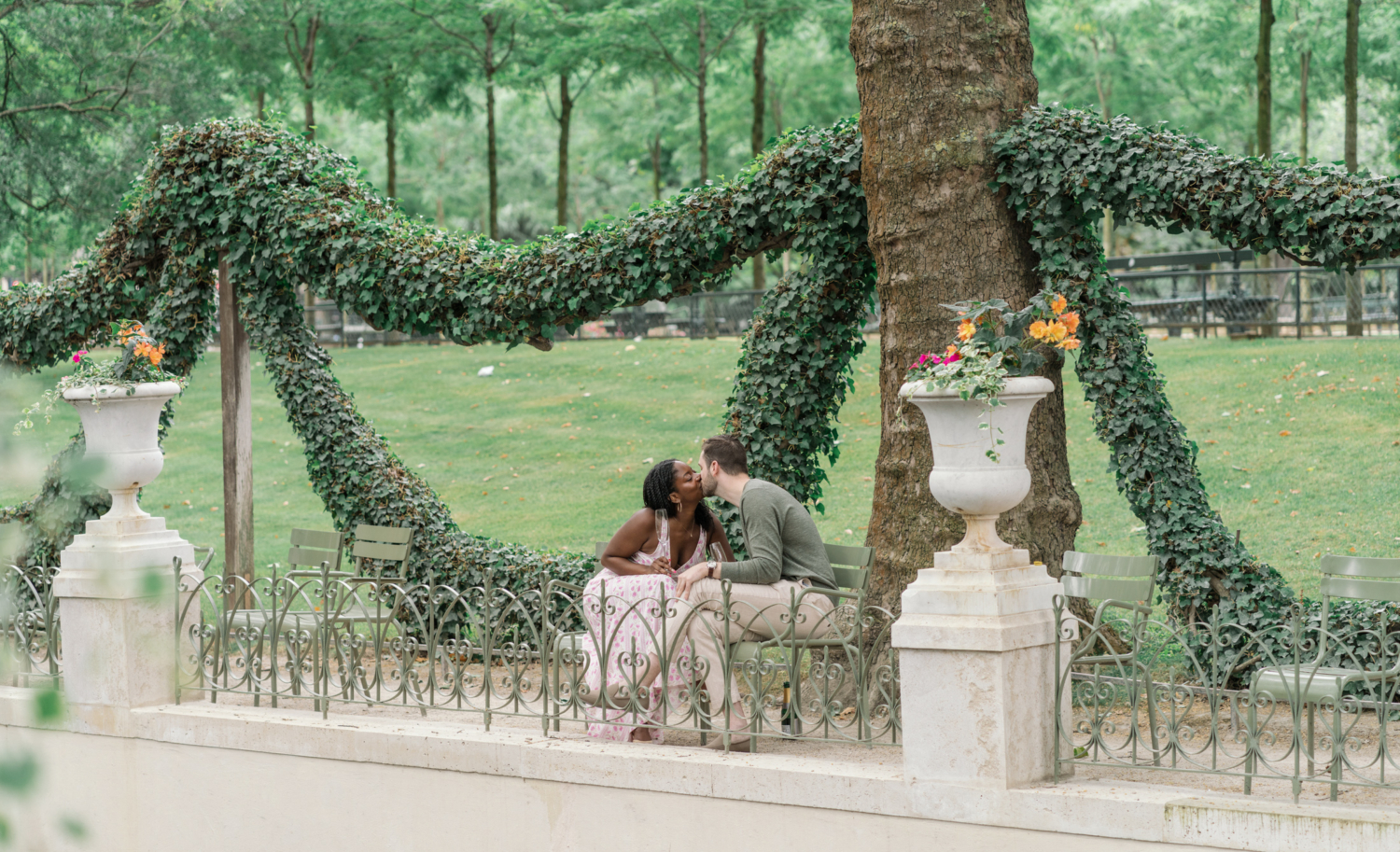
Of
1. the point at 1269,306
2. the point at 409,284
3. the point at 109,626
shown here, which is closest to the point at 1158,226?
the point at 409,284

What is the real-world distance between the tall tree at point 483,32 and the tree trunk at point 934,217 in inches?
735

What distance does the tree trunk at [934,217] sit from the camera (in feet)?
24.0

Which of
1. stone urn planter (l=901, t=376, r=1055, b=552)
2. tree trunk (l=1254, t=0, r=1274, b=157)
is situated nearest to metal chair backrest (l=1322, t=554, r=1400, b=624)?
stone urn planter (l=901, t=376, r=1055, b=552)

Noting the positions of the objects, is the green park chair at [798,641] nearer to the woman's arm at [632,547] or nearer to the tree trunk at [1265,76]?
the woman's arm at [632,547]

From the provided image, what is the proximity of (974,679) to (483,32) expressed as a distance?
78.1 feet

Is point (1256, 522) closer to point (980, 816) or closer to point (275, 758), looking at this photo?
point (980, 816)

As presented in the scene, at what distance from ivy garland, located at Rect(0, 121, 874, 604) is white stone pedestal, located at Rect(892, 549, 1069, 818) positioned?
2819mm

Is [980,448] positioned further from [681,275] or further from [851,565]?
[681,275]

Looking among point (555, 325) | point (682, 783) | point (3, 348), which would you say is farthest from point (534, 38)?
point (682, 783)

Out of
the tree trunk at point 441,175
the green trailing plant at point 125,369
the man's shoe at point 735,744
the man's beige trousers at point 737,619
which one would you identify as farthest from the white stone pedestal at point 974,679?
the tree trunk at point 441,175

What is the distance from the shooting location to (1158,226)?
7.23m

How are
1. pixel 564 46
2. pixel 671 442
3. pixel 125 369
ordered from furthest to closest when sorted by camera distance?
1. pixel 564 46
2. pixel 671 442
3. pixel 125 369

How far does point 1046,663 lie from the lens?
5457mm

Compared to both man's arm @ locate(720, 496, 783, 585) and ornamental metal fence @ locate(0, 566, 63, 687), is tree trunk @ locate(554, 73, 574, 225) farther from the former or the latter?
man's arm @ locate(720, 496, 783, 585)
